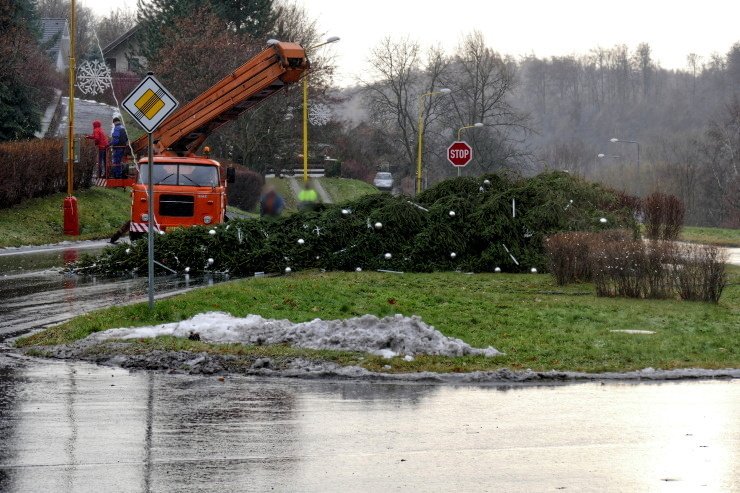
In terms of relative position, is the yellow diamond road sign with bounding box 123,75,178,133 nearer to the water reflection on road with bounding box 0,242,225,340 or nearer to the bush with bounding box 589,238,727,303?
the water reflection on road with bounding box 0,242,225,340

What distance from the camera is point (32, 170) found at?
38688 mm

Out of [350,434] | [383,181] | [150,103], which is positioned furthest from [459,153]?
[383,181]

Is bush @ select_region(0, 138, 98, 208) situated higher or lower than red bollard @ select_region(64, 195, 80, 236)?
higher

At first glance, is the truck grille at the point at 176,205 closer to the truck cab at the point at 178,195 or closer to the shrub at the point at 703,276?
the truck cab at the point at 178,195

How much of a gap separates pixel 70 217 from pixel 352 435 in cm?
2980

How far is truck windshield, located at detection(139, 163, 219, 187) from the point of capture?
30.2 meters

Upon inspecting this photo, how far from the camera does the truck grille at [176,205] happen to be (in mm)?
29984

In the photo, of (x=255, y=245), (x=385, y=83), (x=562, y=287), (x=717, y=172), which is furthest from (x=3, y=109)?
(x=717, y=172)

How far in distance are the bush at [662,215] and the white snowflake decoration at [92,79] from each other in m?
57.9

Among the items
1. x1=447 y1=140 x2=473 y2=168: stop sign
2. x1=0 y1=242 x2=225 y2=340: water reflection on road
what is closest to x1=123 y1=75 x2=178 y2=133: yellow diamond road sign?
x1=0 y1=242 x2=225 y2=340: water reflection on road

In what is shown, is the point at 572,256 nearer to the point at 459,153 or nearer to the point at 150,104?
the point at 150,104

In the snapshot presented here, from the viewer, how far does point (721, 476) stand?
313 inches

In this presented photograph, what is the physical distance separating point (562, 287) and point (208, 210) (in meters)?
11.1

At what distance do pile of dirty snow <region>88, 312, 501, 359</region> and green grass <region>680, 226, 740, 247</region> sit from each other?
35.8 metres
